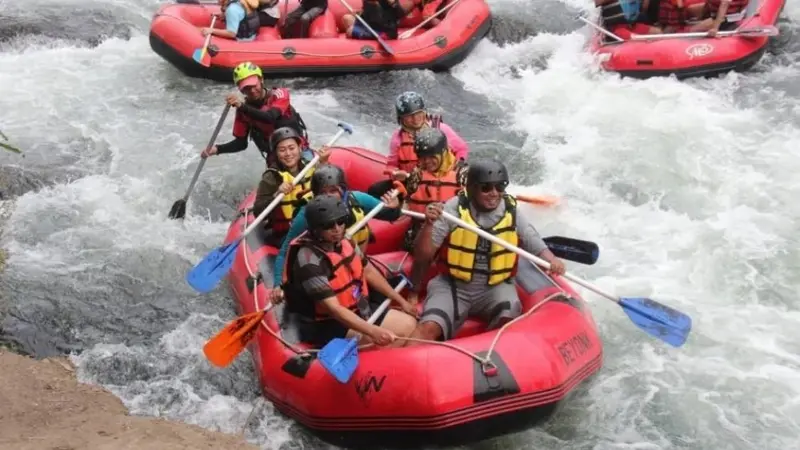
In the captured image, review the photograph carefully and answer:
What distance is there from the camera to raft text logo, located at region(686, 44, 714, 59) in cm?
845

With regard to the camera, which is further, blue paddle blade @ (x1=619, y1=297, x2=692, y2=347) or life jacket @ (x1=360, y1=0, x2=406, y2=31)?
life jacket @ (x1=360, y1=0, x2=406, y2=31)

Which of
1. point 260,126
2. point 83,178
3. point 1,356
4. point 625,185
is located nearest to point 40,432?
point 1,356

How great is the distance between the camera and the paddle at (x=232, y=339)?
4543 millimetres

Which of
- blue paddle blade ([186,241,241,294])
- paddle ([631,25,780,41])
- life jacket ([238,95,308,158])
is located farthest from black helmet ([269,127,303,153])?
paddle ([631,25,780,41])

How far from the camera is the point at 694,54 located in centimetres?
845

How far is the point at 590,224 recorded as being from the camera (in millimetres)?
6648

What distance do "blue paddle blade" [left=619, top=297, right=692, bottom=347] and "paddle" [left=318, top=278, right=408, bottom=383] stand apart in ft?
4.87

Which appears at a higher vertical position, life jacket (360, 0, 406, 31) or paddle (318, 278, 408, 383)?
paddle (318, 278, 408, 383)

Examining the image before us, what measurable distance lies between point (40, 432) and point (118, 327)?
1656 millimetres

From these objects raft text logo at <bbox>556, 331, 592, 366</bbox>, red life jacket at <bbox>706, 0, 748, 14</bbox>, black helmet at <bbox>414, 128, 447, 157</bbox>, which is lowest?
red life jacket at <bbox>706, 0, 748, 14</bbox>

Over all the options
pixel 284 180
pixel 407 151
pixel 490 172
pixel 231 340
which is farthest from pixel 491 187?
pixel 231 340

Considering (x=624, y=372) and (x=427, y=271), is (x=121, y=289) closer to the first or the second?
(x=427, y=271)

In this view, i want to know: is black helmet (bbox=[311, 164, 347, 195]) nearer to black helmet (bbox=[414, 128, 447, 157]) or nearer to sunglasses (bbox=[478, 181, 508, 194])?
black helmet (bbox=[414, 128, 447, 157])

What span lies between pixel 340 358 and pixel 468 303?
35.4 inches
